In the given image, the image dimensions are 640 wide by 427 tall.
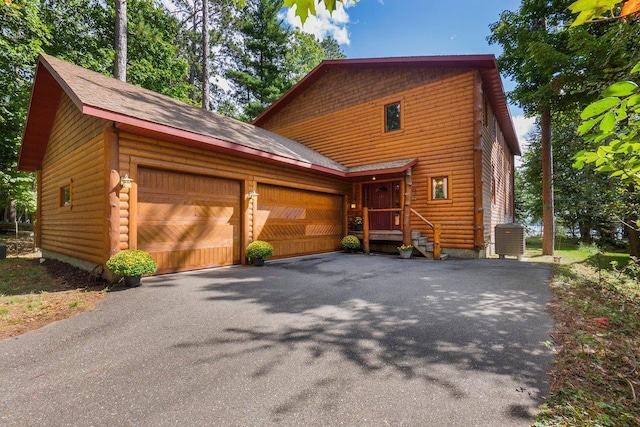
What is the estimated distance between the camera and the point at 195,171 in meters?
7.01

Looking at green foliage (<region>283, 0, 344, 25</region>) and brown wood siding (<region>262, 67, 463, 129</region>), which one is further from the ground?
brown wood siding (<region>262, 67, 463, 129</region>)

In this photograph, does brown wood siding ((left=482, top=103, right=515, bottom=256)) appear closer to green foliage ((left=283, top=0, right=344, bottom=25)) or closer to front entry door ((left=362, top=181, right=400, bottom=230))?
front entry door ((left=362, top=181, right=400, bottom=230))

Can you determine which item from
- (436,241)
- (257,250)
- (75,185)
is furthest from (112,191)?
(436,241)

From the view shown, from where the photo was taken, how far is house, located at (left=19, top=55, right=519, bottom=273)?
6.15 meters

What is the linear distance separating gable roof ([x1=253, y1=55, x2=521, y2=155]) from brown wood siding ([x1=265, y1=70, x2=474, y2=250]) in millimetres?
360

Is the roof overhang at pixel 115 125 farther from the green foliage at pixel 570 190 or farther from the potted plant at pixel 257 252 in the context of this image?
the green foliage at pixel 570 190

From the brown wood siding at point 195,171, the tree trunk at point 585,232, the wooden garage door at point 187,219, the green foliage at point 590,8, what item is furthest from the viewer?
the tree trunk at point 585,232

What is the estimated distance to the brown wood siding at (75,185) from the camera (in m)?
6.20

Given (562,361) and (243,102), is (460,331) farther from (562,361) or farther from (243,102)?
(243,102)

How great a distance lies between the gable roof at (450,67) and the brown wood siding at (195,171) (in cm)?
539

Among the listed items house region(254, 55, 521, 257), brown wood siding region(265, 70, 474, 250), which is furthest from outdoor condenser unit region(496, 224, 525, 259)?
brown wood siding region(265, 70, 474, 250)

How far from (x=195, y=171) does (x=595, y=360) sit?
7589mm

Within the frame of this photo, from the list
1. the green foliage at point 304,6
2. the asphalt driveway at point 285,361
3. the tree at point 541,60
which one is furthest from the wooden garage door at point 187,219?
the tree at point 541,60

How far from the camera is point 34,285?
592 centimetres
